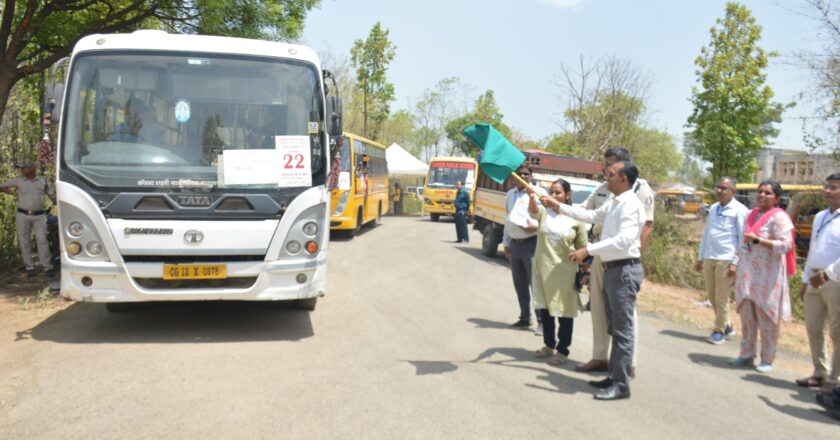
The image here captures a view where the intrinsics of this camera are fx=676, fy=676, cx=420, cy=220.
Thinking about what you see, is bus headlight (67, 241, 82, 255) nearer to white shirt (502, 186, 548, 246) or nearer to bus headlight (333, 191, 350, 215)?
white shirt (502, 186, 548, 246)

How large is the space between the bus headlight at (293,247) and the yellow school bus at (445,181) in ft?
68.8

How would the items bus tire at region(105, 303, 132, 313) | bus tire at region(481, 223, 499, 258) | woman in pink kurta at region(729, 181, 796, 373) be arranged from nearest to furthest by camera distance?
1. woman in pink kurta at region(729, 181, 796, 373)
2. bus tire at region(105, 303, 132, 313)
3. bus tire at region(481, 223, 499, 258)

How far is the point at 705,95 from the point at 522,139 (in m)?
29.6

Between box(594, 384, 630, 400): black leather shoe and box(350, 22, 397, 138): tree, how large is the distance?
2764 centimetres

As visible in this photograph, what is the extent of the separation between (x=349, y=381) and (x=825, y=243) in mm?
4312

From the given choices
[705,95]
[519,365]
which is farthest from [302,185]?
[705,95]

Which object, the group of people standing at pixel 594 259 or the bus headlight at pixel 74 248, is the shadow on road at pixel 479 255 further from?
the bus headlight at pixel 74 248

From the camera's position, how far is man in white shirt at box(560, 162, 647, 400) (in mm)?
5320

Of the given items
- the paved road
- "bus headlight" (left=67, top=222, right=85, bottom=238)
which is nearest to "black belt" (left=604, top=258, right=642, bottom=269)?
the paved road

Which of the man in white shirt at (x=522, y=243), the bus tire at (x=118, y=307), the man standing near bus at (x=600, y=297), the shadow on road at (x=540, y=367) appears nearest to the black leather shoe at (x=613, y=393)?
the shadow on road at (x=540, y=367)

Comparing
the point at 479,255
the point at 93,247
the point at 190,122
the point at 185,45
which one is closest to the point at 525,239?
the point at 190,122

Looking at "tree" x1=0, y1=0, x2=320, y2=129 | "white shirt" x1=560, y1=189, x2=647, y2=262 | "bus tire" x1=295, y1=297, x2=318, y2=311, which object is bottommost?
"bus tire" x1=295, y1=297, x2=318, y2=311

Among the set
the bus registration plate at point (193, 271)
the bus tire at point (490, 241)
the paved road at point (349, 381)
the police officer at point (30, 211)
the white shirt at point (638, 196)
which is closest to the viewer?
the paved road at point (349, 381)

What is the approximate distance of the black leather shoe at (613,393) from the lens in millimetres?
5414
